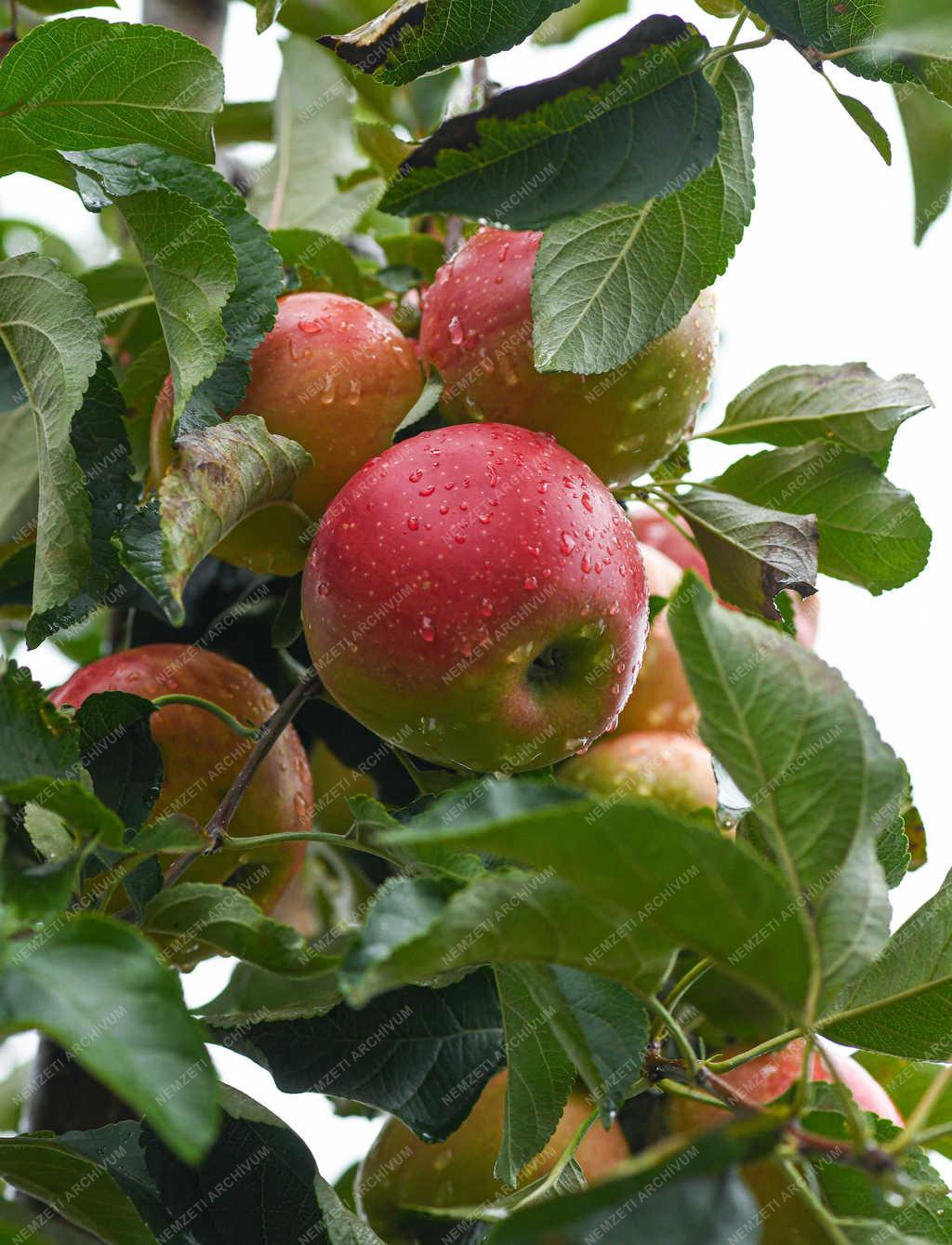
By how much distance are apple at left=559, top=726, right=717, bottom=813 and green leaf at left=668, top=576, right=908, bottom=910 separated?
452mm

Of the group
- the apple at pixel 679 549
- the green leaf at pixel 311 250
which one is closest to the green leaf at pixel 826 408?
the apple at pixel 679 549

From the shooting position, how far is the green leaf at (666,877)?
458mm

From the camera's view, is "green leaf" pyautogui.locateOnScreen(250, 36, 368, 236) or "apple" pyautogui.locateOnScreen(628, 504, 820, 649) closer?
"apple" pyautogui.locateOnScreen(628, 504, 820, 649)

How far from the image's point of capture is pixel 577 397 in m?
0.83

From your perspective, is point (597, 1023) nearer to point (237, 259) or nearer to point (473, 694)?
point (473, 694)

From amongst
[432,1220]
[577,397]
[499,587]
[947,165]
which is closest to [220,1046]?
[432,1220]

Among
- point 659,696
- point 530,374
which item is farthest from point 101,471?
point 659,696

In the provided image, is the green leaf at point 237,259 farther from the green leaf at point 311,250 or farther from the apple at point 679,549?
the apple at point 679,549

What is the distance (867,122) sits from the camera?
829 mm

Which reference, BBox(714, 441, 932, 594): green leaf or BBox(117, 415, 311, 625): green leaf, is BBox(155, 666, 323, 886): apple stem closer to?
BBox(117, 415, 311, 625): green leaf

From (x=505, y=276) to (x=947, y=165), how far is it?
356 millimetres

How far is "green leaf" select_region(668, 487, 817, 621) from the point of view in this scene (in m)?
0.85

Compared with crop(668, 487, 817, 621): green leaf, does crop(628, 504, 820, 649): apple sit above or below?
below

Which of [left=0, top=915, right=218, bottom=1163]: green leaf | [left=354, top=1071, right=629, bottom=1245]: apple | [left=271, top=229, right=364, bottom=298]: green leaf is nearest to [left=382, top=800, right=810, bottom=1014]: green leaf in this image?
[left=0, top=915, right=218, bottom=1163]: green leaf
